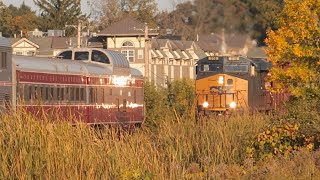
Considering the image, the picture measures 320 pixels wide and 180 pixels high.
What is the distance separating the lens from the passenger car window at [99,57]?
30433 mm

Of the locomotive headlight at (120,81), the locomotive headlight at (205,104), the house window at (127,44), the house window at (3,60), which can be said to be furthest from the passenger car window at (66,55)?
the house window at (127,44)

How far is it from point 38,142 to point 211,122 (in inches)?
347

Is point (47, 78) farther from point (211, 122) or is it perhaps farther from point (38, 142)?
point (38, 142)

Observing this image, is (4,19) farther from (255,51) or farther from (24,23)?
(255,51)

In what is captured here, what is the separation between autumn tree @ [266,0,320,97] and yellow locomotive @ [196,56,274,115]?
2935 millimetres

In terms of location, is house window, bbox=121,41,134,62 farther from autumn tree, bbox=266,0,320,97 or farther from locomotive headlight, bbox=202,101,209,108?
autumn tree, bbox=266,0,320,97

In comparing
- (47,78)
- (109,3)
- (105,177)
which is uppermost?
(109,3)

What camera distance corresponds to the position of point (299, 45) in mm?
31000

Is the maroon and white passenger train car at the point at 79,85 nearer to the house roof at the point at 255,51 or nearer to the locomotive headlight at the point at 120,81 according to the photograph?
the locomotive headlight at the point at 120,81

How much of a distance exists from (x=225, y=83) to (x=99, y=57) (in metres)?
7.37

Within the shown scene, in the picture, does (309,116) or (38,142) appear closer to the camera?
(38,142)

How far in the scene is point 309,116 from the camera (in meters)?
18.0

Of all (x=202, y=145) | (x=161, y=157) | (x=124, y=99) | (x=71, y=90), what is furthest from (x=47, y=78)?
(x=161, y=157)

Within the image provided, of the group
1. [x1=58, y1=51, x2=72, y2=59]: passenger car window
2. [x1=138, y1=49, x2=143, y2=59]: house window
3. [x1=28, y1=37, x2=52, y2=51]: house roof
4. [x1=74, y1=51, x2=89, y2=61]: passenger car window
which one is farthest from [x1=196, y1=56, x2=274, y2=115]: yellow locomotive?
[x1=28, y1=37, x2=52, y2=51]: house roof
